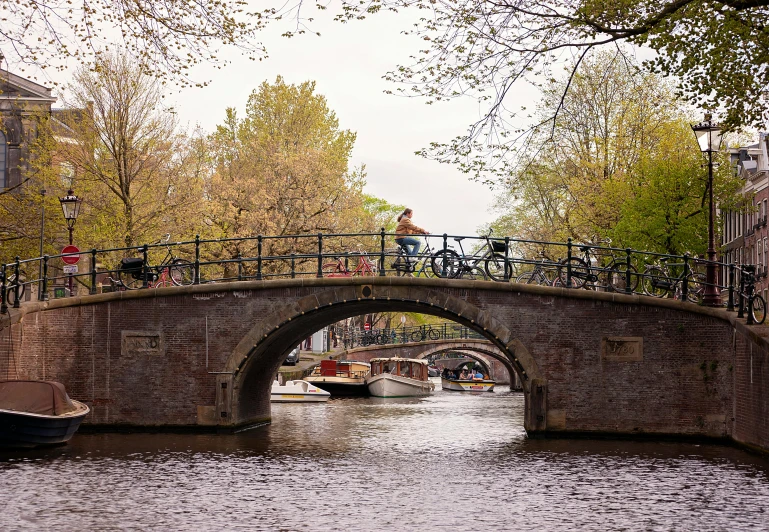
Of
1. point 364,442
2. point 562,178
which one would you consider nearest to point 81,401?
point 364,442

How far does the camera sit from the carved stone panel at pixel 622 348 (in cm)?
2053

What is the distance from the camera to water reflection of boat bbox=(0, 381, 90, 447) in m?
17.7

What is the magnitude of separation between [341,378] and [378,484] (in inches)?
1140

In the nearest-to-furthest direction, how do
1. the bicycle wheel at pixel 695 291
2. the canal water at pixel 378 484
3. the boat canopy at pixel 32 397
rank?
the canal water at pixel 378 484 → the boat canopy at pixel 32 397 → the bicycle wheel at pixel 695 291

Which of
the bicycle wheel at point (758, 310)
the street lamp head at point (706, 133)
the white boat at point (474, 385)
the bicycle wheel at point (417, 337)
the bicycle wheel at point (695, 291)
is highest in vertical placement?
the street lamp head at point (706, 133)

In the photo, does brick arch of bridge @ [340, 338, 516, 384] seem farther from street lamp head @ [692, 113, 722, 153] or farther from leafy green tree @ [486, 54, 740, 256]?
street lamp head @ [692, 113, 722, 153]

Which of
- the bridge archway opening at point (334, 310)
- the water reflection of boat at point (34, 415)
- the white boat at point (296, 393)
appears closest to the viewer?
the water reflection of boat at point (34, 415)

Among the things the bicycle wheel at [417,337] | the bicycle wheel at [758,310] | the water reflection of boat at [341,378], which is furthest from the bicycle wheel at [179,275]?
the bicycle wheel at [417,337]

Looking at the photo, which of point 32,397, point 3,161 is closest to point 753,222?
point 3,161

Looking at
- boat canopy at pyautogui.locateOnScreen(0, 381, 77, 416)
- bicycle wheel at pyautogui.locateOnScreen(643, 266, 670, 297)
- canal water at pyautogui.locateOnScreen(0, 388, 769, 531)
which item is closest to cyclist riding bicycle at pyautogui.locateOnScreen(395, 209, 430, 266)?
canal water at pyautogui.locateOnScreen(0, 388, 769, 531)

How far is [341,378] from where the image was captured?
43844mm

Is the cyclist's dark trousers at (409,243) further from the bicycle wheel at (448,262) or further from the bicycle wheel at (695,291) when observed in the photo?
the bicycle wheel at (695,291)

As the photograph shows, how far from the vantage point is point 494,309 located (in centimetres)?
2117

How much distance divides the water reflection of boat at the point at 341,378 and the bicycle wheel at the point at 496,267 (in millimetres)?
21268
